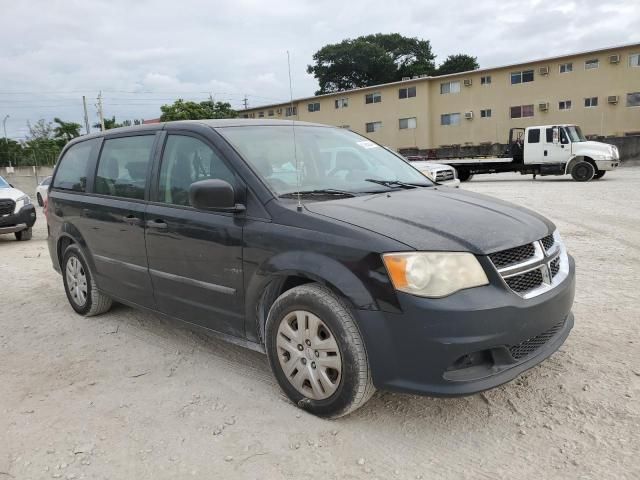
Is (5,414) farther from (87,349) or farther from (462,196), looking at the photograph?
(462,196)

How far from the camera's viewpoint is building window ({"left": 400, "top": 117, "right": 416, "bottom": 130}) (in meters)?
38.4

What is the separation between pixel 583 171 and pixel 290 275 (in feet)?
61.9

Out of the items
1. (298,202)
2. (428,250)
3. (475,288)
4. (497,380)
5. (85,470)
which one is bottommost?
(85,470)

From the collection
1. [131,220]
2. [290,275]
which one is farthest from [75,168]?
[290,275]

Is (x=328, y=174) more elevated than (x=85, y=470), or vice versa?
(x=328, y=174)

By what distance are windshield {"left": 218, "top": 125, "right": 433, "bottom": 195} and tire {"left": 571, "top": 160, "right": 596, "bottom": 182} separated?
670 inches

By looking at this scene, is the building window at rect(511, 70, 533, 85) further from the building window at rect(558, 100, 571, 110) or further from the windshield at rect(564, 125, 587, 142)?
the windshield at rect(564, 125, 587, 142)

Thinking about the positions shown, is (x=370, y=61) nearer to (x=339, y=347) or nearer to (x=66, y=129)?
(x=66, y=129)

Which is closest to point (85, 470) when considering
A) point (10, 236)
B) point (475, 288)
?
point (475, 288)

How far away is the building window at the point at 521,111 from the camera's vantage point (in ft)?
110

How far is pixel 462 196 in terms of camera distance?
3.43 m

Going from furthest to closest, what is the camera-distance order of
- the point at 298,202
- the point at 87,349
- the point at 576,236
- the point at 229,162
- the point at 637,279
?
the point at 576,236 < the point at 637,279 < the point at 87,349 < the point at 229,162 < the point at 298,202

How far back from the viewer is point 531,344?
2727mm

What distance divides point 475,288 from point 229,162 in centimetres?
168
